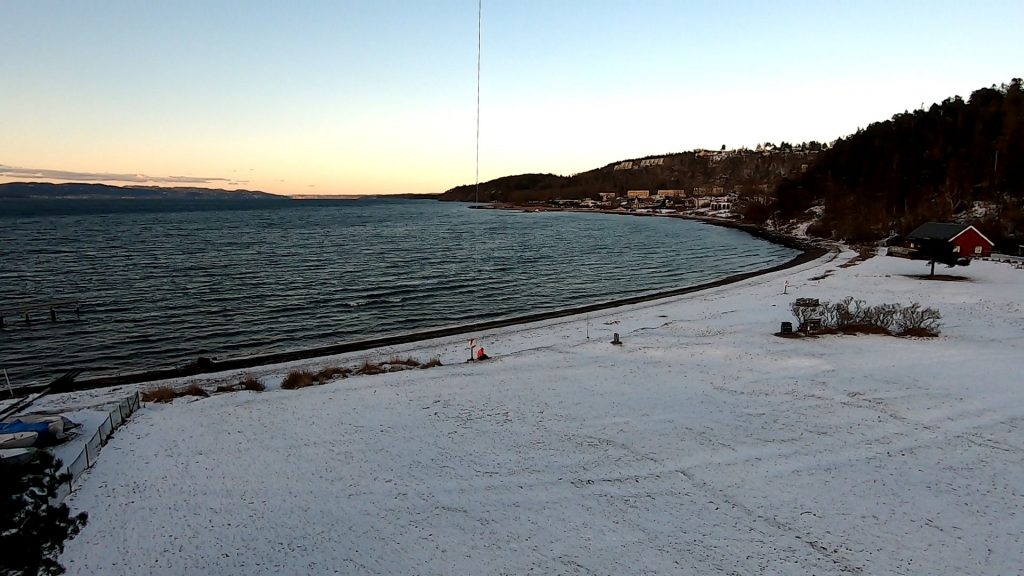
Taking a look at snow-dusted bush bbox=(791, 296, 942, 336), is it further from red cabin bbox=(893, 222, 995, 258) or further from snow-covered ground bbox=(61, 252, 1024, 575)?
red cabin bbox=(893, 222, 995, 258)

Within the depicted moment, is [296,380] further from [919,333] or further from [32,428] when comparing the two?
[919,333]

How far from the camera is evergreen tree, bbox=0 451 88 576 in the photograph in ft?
19.9

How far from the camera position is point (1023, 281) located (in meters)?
37.9

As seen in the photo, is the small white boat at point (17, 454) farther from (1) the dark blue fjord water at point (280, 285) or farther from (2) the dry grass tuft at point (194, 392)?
(1) the dark blue fjord water at point (280, 285)

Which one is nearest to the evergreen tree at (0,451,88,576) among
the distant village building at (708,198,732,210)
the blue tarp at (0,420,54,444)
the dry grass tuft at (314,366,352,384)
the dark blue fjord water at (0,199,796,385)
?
the blue tarp at (0,420,54,444)

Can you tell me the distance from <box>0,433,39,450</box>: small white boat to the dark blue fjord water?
11.1 meters

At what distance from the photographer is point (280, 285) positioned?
46875 mm

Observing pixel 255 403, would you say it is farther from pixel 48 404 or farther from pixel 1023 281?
pixel 1023 281

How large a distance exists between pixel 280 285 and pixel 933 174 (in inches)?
3588

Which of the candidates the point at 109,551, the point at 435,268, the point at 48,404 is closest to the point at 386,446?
the point at 109,551

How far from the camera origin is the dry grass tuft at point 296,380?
72.4ft

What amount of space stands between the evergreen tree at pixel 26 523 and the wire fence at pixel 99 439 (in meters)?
7.15

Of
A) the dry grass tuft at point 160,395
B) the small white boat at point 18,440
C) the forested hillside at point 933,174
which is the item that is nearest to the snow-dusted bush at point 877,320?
the dry grass tuft at point 160,395

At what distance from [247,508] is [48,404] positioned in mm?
13824
